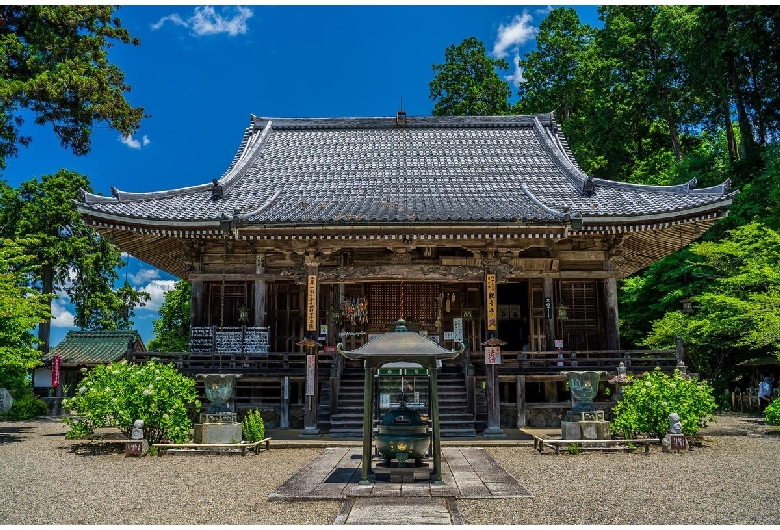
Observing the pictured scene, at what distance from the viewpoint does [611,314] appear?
1703cm

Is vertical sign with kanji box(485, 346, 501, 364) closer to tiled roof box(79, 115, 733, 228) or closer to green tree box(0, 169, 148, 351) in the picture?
tiled roof box(79, 115, 733, 228)

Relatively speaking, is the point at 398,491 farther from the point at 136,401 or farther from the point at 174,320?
the point at 174,320

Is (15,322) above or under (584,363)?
above

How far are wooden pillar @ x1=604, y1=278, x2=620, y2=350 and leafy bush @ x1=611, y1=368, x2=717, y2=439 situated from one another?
417cm

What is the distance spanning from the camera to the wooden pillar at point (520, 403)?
1569cm

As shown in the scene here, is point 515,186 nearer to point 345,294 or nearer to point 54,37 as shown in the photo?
point 345,294

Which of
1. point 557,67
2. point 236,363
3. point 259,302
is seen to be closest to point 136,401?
point 236,363

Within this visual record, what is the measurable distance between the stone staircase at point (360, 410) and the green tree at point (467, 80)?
92.9 ft

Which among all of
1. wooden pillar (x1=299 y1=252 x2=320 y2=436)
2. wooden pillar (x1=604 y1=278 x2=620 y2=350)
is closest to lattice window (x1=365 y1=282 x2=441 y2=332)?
wooden pillar (x1=299 y1=252 x2=320 y2=436)

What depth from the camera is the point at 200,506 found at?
7.54m

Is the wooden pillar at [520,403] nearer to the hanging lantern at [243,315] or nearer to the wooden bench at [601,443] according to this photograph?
the wooden bench at [601,443]

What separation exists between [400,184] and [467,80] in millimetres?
25305

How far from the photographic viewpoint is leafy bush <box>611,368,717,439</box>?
40.3ft

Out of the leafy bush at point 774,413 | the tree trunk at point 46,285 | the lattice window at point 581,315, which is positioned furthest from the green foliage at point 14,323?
the tree trunk at point 46,285
